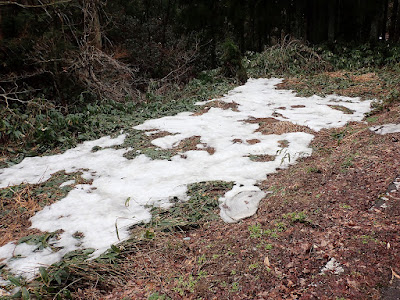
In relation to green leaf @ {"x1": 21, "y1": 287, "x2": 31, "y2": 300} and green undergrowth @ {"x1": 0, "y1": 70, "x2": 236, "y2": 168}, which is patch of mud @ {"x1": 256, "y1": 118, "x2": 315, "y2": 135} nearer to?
green undergrowth @ {"x1": 0, "y1": 70, "x2": 236, "y2": 168}

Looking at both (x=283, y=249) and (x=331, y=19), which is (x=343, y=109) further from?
(x=331, y=19)

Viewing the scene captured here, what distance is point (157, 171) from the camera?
407 cm

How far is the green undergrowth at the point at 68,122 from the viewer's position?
5242mm

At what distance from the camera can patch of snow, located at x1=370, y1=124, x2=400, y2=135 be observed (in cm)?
388

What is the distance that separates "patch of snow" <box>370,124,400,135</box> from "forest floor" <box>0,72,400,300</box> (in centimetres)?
64

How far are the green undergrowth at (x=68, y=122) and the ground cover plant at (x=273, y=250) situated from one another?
2.88 m

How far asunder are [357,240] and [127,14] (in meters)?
15.1

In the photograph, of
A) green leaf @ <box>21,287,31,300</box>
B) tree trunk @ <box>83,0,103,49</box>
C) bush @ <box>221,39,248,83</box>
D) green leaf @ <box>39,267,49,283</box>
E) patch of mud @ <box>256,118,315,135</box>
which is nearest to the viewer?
green leaf @ <box>21,287,31,300</box>

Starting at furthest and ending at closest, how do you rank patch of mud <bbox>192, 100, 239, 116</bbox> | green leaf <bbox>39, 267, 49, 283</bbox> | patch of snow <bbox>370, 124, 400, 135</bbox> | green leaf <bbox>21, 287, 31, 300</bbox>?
patch of mud <bbox>192, 100, 239, 116</bbox> < patch of snow <bbox>370, 124, 400, 135</bbox> < green leaf <bbox>39, 267, 49, 283</bbox> < green leaf <bbox>21, 287, 31, 300</bbox>

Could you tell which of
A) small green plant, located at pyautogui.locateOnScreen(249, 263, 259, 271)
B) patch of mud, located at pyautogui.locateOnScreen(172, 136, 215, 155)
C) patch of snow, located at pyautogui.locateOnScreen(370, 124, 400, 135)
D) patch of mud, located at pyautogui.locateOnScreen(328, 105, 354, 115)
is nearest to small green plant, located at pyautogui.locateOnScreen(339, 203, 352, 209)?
small green plant, located at pyautogui.locateOnScreen(249, 263, 259, 271)

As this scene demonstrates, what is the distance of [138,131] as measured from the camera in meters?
5.54

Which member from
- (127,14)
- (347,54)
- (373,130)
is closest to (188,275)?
(373,130)

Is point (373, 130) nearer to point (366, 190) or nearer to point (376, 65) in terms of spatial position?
point (366, 190)

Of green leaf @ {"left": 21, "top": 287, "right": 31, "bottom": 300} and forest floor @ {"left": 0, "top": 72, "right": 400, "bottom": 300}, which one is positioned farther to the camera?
green leaf @ {"left": 21, "top": 287, "right": 31, "bottom": 300}
